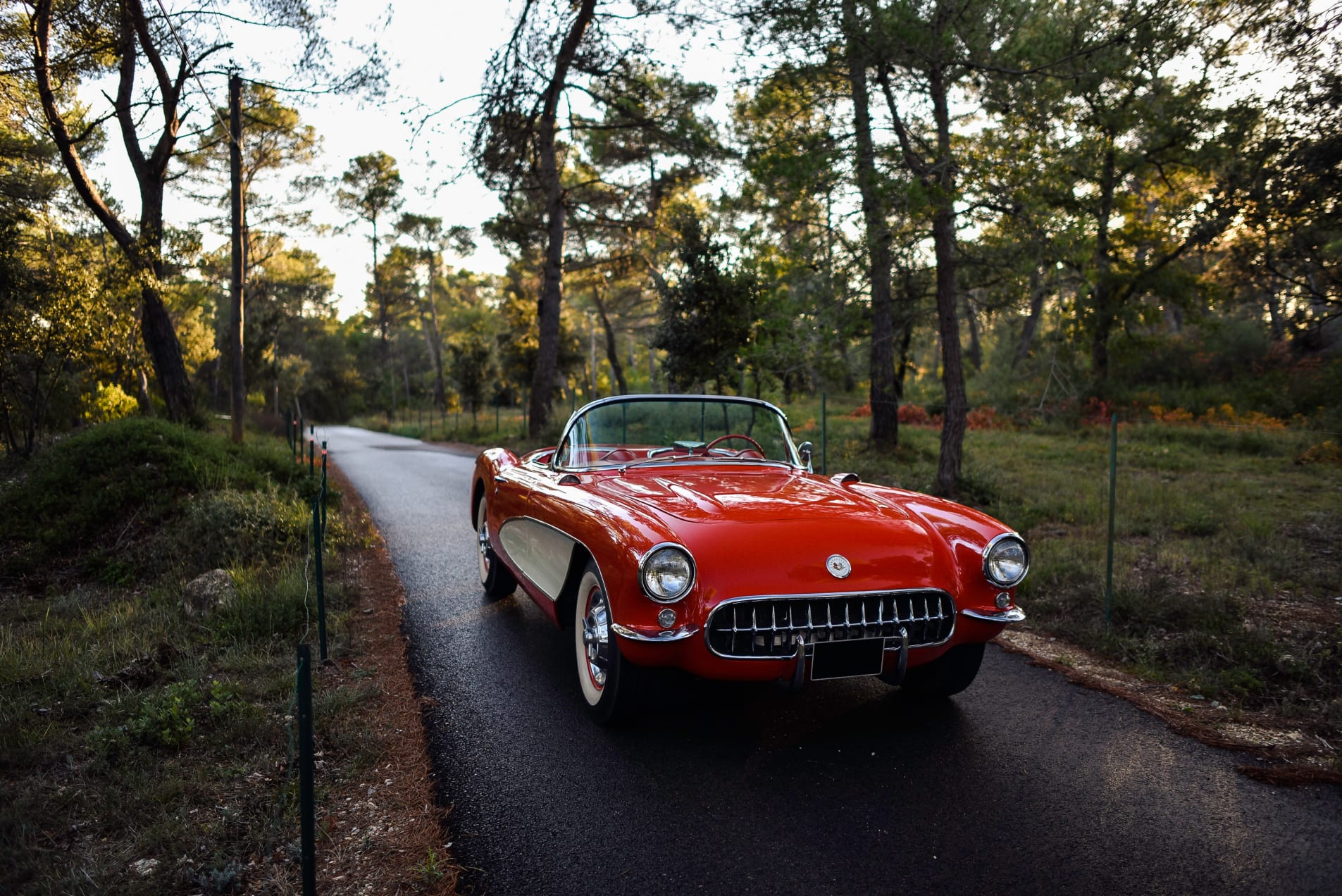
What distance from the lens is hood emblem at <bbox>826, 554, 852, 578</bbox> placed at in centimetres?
303

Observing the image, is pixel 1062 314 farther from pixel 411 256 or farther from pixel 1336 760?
pixel 411 256

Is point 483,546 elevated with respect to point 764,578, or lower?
lower

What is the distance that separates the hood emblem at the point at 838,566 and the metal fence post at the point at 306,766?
192 centimetres

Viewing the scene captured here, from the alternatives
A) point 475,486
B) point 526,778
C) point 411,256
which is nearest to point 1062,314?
point 475,486

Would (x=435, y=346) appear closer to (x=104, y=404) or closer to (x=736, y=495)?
(x=104, y=404)

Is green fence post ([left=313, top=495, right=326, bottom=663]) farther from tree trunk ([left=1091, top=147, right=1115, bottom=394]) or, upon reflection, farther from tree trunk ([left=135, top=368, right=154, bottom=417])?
tree trunk ([left=135, top=368, right=154, bottom=417])

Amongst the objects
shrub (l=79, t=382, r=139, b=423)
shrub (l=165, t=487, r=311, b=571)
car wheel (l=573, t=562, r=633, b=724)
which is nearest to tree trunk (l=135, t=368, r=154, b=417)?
shrub (l=79, t=382, r=139, b=423)

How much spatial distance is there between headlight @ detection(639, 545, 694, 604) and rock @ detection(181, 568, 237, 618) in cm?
332

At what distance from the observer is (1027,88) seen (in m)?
7.61

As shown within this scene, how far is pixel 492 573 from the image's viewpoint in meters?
5.64

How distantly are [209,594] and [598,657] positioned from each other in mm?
3047

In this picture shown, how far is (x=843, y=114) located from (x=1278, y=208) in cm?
529

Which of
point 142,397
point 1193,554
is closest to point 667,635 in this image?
point 1193,554

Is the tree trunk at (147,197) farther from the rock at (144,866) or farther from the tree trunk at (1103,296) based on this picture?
the tree trunk at (1103,296)
